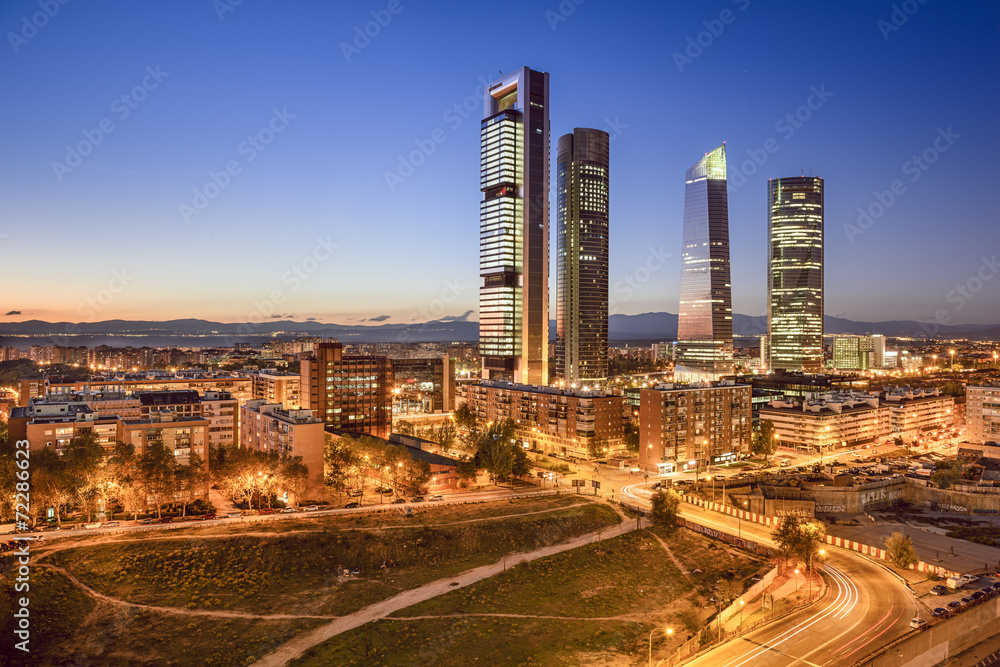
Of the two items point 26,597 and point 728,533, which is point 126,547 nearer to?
point 26,597

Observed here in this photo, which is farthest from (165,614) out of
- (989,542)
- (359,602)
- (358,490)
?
(989,542)

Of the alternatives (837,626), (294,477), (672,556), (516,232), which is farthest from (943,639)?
(516,232)

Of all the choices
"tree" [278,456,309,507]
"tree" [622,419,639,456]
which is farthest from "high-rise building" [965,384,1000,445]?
"tree" [278,456,309,507]

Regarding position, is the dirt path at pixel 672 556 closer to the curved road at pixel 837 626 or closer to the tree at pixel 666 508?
the tree at pixel 666 508

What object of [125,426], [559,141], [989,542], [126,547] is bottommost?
[989,542]

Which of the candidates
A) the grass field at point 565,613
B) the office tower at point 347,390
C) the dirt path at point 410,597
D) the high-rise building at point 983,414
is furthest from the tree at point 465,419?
the high-rise building at point 983,414

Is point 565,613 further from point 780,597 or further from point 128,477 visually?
point 128,477

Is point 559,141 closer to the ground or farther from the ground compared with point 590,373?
farther from the ground
